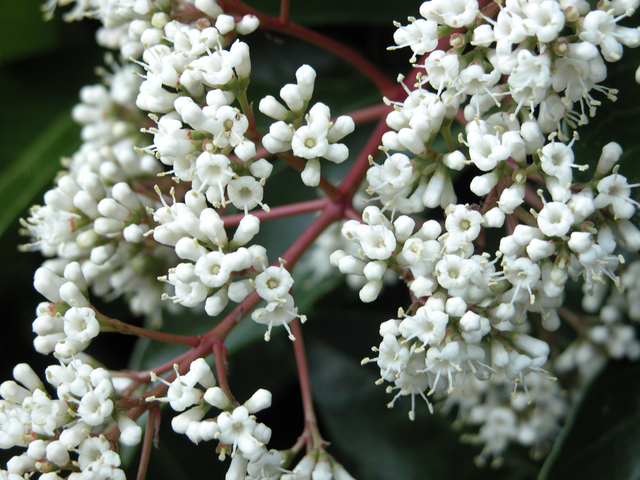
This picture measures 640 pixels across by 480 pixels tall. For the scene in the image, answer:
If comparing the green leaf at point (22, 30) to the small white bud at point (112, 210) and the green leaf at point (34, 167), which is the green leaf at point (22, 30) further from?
the small white bud at point (112, 210)

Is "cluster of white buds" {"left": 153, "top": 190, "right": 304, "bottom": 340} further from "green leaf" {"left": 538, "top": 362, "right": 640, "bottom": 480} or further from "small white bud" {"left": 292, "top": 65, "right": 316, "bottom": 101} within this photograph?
"green leaf" {"left": 538, "top": 362, "right": 640, "bottom": 480}

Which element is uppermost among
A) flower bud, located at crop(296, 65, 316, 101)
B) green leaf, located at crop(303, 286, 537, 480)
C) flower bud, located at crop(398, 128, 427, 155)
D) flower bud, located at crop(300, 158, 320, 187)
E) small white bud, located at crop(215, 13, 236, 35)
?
small white bud, located at crop(215, 13, 236, 35)

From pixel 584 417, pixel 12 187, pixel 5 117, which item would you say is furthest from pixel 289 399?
pixel 5 117

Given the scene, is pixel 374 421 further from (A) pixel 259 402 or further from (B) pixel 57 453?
(B) pixel 57 453

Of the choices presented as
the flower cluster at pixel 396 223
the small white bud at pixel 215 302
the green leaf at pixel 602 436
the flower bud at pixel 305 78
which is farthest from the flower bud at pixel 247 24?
the green leaf at pixel 602 436

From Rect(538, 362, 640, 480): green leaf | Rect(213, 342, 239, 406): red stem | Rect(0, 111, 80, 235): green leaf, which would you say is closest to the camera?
Rect(213, 342, 239, 406): red stem

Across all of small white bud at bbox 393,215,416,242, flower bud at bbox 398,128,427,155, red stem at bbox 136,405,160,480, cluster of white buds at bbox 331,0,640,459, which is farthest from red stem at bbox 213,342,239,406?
flower bud at bbox 398,128,427,155
